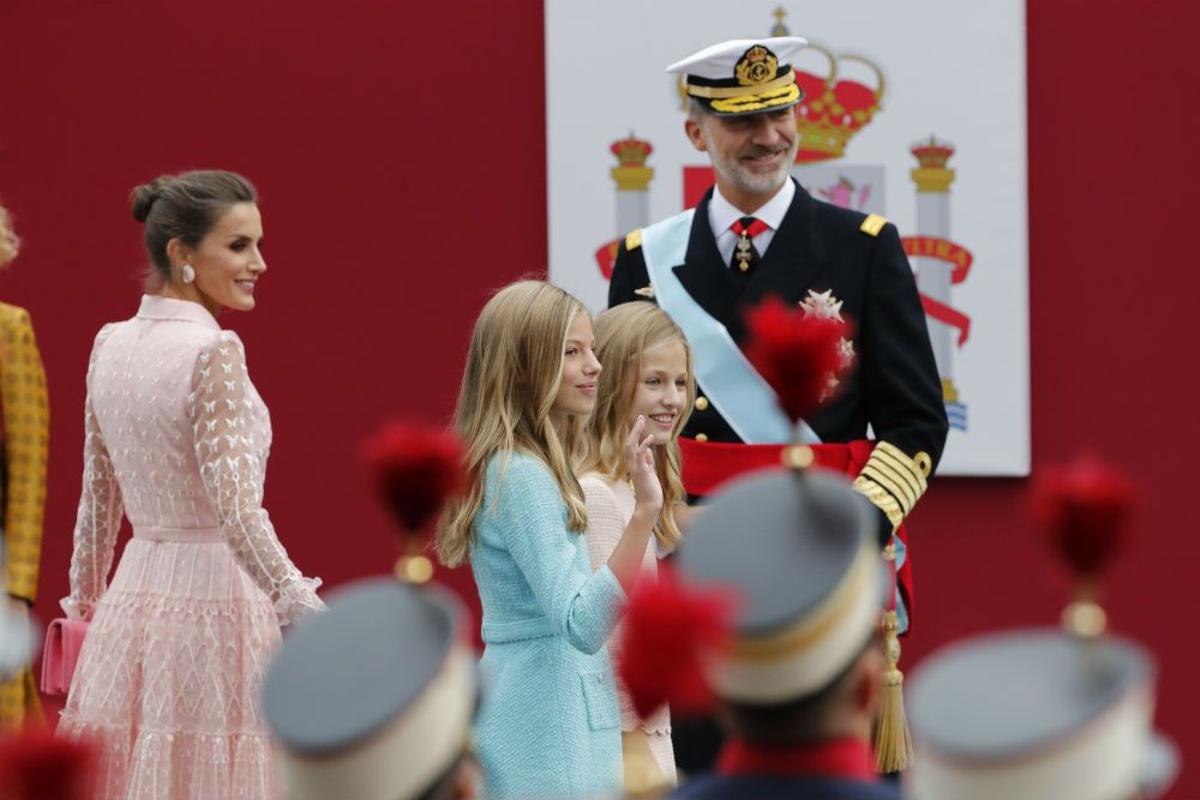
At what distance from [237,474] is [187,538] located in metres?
0.21

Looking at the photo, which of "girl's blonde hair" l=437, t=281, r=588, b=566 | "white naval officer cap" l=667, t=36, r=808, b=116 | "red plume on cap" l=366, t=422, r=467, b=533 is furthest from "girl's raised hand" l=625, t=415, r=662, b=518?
"red plume on cap" l=366, t=422, r=467, b=533

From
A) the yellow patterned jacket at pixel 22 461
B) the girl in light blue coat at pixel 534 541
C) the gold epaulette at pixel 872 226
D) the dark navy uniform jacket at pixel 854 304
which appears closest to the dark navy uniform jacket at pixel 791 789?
the girl in light blue coat at pixel 534 541

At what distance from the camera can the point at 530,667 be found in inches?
128

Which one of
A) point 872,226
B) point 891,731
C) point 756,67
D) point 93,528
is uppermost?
point 756,67

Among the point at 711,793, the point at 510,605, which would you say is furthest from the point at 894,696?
the point at 711,793

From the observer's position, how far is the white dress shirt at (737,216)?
3.66 m

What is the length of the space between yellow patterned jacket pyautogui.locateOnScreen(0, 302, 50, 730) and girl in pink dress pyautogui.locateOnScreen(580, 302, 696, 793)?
92cm

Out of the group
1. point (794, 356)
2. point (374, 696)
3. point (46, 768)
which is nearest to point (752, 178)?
point (794, 356)

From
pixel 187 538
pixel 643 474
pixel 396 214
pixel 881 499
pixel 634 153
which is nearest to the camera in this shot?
pixel 643 474

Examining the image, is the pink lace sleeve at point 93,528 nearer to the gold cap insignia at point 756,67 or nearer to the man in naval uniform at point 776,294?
the man in naval uniform at point 776,294

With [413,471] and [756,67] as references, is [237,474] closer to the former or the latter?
[756,67]

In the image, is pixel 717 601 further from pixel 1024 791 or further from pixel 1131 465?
pixel 1131 465

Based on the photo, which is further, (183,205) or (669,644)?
(183,205)

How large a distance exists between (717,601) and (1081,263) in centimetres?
400
